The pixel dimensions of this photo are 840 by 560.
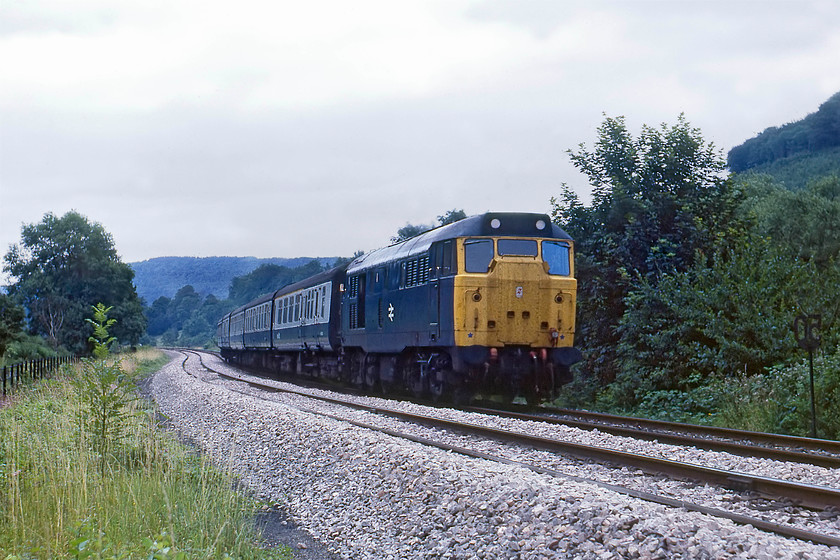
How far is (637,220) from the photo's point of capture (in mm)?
20125

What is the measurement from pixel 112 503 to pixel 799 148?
107750 mm

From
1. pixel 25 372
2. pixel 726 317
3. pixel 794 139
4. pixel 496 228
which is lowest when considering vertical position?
pixel 25 372

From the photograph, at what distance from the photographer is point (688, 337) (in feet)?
55.5

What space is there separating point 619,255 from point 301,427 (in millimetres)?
11467

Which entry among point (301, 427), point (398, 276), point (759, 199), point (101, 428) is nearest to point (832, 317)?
point (398, 276)

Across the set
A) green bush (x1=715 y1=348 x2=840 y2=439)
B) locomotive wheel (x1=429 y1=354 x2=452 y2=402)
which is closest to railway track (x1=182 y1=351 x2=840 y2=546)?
green bush (x1=715 y1=348 x2=840 y2=439)

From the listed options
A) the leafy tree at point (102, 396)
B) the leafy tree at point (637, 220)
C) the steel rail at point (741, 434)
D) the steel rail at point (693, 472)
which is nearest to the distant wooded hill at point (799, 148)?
the leafy tree at point (637, 220)

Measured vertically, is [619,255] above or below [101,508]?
above

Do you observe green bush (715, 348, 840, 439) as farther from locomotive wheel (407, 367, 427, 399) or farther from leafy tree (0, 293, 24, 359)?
leafy tree (0, 293, 24, 359)

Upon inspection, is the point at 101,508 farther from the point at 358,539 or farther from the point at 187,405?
the point at 187,405

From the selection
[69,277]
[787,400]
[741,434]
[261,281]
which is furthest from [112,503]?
[261,281]

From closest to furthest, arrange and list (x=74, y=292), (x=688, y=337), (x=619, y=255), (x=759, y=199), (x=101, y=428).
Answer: (x=101, y=428), (x=688, y=337), (x=619, y=255), (x=759, y=199), (x=74, y=292)

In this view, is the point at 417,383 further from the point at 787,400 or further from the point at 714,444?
the point at 714,444

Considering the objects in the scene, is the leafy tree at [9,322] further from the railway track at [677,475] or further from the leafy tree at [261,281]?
the leafy tree at [261,281]
